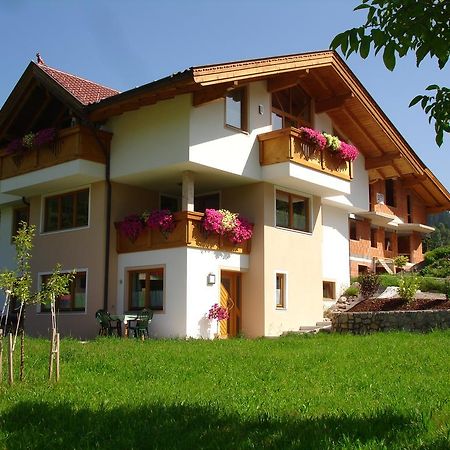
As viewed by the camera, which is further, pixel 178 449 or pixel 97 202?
pixel 97 202

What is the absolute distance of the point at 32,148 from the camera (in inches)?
843

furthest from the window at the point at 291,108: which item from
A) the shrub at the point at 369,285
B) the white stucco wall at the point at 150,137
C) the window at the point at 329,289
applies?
the window at the point at 329,289

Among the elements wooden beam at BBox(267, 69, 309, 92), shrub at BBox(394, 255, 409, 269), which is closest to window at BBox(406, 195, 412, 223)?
shrub at BBox(394, 255, 409, 269)

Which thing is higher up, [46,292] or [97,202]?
[97,202]

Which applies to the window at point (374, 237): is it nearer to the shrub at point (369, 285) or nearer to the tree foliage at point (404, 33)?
the shrub at point (369, 285)

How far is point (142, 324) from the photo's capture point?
18.0 meters

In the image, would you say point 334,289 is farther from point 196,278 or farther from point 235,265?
point 196,278

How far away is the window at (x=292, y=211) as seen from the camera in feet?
68.8

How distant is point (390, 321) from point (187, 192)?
6.88 metres

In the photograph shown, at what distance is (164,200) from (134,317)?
528cm

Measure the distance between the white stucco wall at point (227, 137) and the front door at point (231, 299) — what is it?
3220 millimetres

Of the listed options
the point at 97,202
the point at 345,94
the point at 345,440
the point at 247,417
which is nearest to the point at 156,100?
the point at 97,202

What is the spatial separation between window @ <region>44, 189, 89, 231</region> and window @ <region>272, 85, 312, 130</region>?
6.74 m

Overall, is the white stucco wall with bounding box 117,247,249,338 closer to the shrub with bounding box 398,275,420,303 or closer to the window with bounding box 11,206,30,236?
the shrub with bounding box 398,275,420,303
